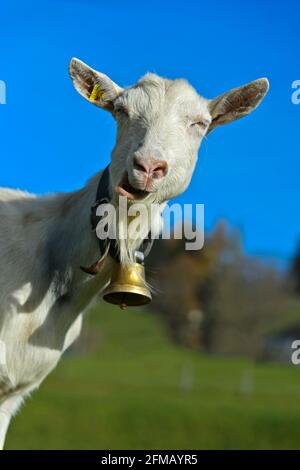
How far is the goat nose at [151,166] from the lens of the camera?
18.6 feet

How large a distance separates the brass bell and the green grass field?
97.5 feet

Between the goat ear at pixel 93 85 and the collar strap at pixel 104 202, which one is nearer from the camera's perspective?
the collar strap at pixel 104 202

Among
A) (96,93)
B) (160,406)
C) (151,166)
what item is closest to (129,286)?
(151,166)

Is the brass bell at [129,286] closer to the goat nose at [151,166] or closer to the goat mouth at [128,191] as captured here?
the goat mouth at [128,191]

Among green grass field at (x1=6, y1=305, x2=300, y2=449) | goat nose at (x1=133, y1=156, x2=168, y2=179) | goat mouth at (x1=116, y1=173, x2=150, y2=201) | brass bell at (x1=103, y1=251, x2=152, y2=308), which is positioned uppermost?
green grass field at (x1=6, y1=305, x2=300, y2=449)

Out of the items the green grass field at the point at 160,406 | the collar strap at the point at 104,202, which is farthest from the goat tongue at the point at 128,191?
the green grass field at the point at 160,406

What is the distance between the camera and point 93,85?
21.8ft

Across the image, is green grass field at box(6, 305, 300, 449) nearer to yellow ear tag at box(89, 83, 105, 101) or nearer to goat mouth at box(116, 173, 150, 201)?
yellow ear tag at box(89, 83, 105, 101)

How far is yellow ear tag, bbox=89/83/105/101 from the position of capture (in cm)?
656

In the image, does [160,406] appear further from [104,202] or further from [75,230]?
[104,202]

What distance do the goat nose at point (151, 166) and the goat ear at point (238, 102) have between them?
1.18 metres

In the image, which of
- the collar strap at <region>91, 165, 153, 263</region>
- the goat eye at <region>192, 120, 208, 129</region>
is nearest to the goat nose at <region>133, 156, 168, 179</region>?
the collar strap at <region>91, 165, 153, 263</region>
